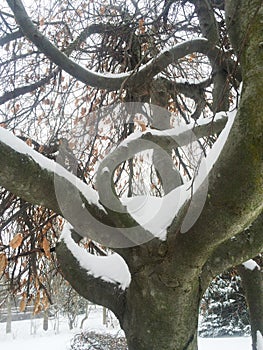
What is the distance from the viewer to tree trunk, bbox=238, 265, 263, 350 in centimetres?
312

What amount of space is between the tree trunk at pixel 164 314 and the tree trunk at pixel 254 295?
1335 millimetres

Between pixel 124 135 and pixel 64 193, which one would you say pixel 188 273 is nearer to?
pixel 64 193

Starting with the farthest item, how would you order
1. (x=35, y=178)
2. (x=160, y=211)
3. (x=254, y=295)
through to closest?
(x=254, y=295) < (x=160, y=211) < (x=35, y=178)

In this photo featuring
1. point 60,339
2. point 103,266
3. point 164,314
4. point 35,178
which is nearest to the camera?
point 35,178

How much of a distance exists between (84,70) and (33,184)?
1.10 metres

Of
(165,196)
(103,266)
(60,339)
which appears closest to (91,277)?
(103,266)

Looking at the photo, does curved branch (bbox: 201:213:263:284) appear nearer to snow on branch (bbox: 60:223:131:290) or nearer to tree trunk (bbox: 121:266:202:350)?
tree trunk (bbox: 121:266:202:350)

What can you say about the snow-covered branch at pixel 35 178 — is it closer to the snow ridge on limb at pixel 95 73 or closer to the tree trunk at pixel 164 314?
the tree trunk at pixel 164 314

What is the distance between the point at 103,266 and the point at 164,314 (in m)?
0.61

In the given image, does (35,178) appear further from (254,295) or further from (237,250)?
(254,295)

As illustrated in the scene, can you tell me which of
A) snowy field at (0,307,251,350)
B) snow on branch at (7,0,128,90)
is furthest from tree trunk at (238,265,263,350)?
snowy field at (0,307,251,350)

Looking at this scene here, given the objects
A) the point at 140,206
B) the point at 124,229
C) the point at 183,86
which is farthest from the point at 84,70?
the point at 183,86

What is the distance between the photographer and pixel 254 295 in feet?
10.4

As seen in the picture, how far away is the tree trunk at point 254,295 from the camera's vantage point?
123 inches
